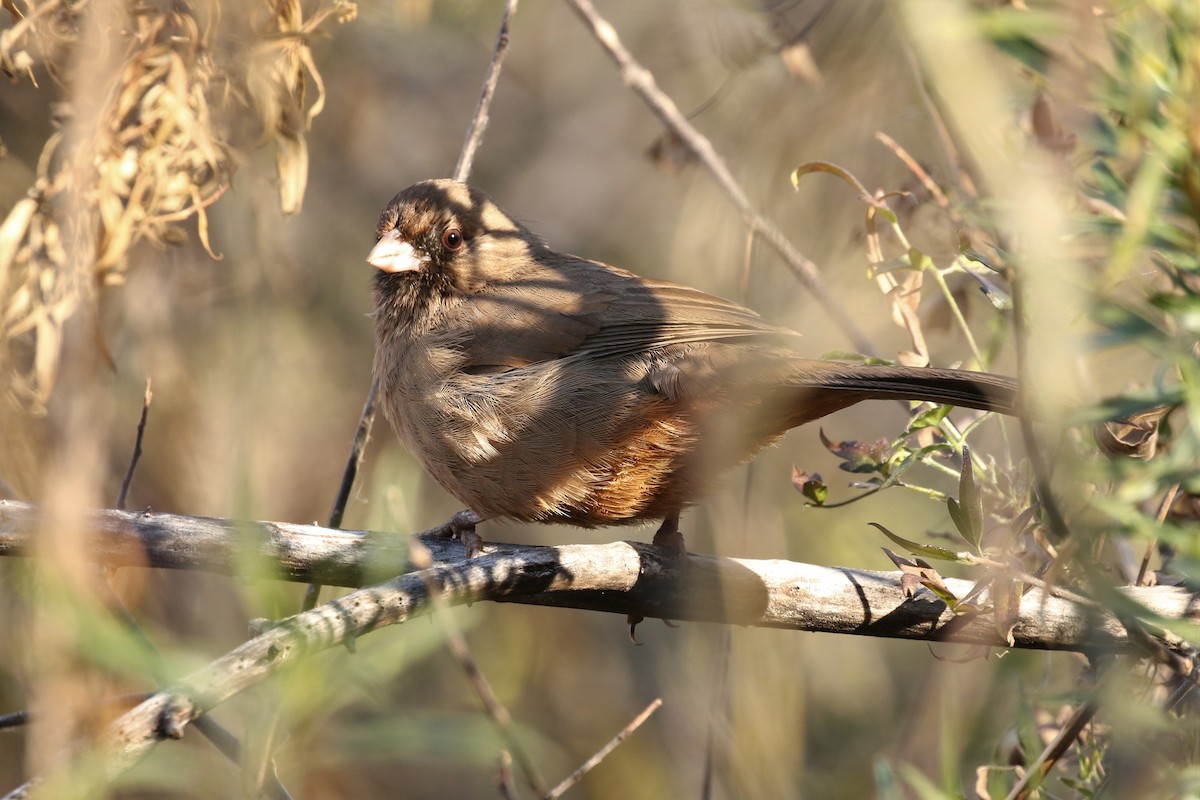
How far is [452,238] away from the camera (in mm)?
4539

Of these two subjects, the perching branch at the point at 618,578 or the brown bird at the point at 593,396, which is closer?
the perching branch at the point at 618,578

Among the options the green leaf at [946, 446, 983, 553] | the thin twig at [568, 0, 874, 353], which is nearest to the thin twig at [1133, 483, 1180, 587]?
the green leaf at [946, 446, 983, 553]

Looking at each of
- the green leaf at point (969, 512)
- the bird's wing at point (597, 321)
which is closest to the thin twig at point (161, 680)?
the green leaf at point (969, 512)

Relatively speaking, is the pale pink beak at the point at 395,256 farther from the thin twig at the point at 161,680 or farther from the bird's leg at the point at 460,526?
the thin twig at the point at 161,680

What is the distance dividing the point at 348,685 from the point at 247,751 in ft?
1.61

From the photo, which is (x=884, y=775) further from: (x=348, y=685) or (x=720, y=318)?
(x=720, y=318)

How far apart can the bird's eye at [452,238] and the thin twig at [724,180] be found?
123 cm

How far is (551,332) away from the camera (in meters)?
4.06

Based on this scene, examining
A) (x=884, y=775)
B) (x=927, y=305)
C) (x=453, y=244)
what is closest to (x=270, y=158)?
(x=453, y=244)

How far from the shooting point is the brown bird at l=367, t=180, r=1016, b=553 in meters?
3.61

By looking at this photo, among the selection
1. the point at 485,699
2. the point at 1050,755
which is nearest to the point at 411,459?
the point at 485,699

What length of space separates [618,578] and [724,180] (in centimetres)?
124

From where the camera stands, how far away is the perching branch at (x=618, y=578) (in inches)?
101

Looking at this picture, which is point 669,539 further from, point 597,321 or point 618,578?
point 597,321
